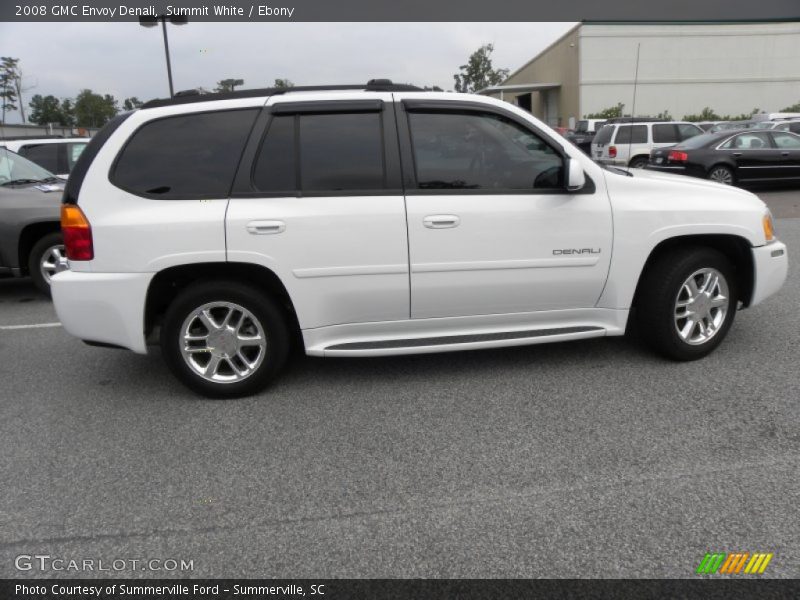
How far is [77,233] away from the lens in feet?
12.3

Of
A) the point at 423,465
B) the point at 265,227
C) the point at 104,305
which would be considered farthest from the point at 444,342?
the point at 104,305

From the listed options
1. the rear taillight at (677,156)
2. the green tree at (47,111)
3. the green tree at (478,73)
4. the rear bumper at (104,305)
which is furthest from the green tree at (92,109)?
the rear bumper at (104,305)

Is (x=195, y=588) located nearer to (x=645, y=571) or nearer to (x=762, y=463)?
(x=645, y=571)

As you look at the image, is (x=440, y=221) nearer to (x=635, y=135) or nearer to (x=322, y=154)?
(x=322, y=154)

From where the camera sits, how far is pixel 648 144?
17688 mm

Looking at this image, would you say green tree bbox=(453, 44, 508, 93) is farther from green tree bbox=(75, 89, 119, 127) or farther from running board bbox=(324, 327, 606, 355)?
running board bbox=(324, 327, 606, 355)

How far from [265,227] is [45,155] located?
843cm

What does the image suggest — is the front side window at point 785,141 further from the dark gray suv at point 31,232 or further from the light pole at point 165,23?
the dark gray suv at point 31,232

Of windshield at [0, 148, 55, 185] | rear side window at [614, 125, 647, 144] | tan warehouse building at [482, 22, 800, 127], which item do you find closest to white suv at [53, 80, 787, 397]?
windshield at [0, 148, 55, 185]

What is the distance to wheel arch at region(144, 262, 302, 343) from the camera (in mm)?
3855

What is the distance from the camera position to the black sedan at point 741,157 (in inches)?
542

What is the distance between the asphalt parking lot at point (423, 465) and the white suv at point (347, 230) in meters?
0.37

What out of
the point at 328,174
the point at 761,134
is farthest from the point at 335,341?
the point at 761,134

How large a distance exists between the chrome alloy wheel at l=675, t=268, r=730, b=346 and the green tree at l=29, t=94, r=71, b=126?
235 feet
